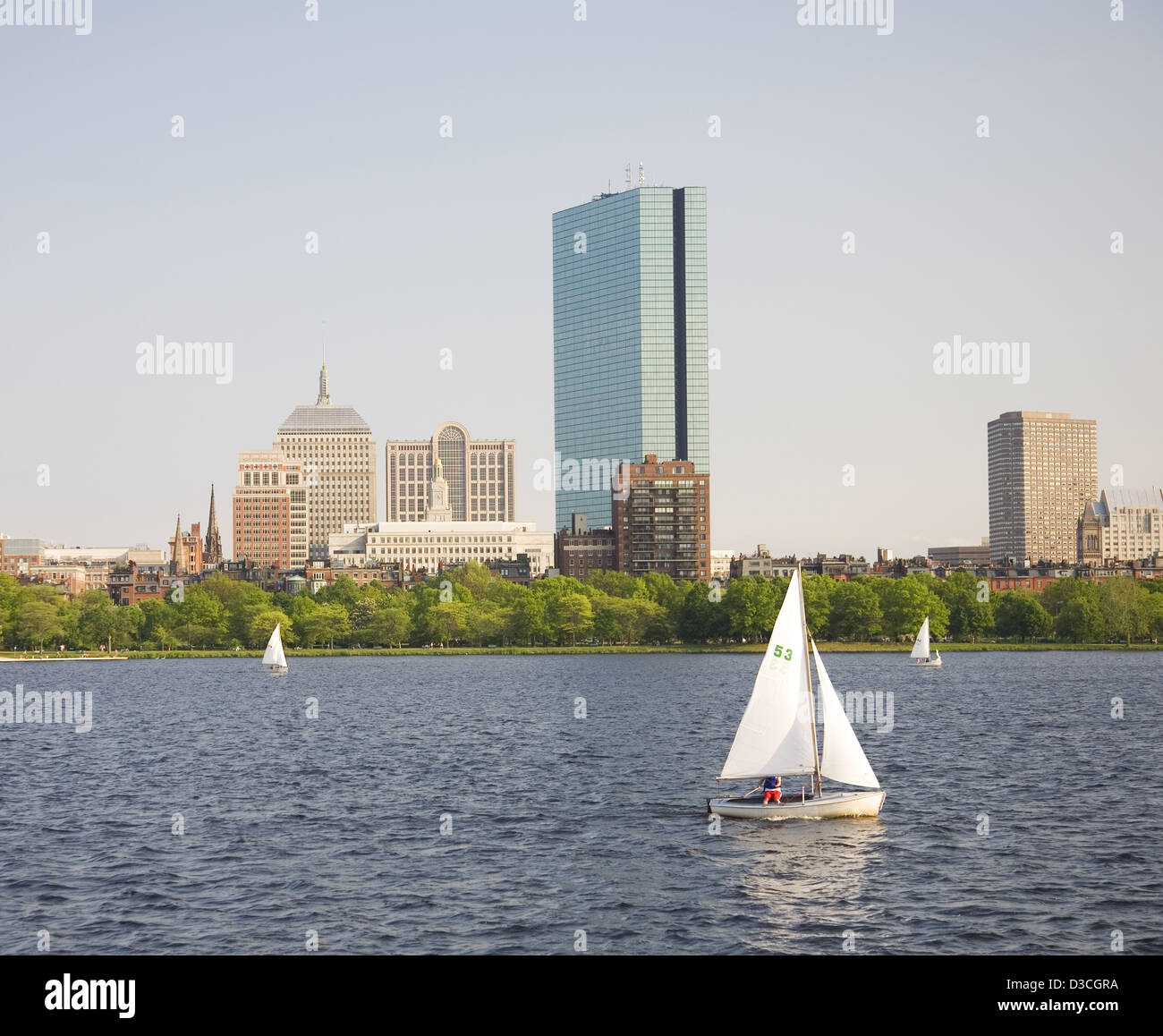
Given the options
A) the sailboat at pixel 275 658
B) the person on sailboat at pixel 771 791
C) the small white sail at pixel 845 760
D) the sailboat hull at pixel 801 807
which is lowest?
the sailboat at pixel 275 658

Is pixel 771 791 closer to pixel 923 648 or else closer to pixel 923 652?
pixel 923 652

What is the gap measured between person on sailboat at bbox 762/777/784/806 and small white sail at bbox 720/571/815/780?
2.42ft

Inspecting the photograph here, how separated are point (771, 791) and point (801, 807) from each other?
1254 mm

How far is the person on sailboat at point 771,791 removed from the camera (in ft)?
174

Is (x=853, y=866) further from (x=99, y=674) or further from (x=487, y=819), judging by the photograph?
(x=99, y=674)

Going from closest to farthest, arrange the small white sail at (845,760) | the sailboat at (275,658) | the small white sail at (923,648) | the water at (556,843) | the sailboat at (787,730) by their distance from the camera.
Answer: the water at (556,843) < the sailboat at (787,730) < the small white sail at (845,760) < the sailboat at (275,658) < the small white sail at (923,648)

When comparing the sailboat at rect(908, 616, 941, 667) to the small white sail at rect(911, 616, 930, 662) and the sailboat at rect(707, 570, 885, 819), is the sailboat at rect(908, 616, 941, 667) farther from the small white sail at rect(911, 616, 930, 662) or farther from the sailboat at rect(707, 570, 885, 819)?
the sailboat at rect(707, 570, 885, 819)

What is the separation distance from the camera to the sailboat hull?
174 feet

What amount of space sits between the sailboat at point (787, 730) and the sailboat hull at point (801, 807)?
34 millimetres

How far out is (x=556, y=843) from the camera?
50719 millimetres

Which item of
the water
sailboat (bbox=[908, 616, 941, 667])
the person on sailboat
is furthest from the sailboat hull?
sailboat (bbox=[908, 616, 941, 667])

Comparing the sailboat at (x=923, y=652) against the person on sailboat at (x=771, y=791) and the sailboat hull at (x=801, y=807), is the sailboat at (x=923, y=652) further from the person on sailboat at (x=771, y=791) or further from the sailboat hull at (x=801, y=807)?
the person on sailboat at (x=771, y=791)

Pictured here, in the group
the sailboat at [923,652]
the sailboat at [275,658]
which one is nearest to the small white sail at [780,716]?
the sailboat at [923,652]
